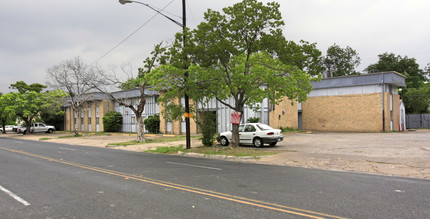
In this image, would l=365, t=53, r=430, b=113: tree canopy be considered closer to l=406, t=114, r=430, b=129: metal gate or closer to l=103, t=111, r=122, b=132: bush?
l=406, t=114, r=430, b=129: metal gate

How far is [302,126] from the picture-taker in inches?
1442

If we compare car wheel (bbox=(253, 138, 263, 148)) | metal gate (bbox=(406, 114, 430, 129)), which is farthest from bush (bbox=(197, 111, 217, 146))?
metal gate (bbox=(406, 114, 430, 129))

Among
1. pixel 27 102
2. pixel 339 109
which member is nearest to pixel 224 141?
pixel 339 109

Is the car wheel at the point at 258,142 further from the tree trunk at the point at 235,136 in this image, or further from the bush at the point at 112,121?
the bush at the point at 112,121

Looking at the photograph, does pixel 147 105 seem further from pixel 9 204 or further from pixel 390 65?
pixel 390 65

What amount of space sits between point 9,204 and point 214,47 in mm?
10956

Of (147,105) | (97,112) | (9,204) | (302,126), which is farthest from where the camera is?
(97,112)

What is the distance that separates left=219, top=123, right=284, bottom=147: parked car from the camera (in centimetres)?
1788

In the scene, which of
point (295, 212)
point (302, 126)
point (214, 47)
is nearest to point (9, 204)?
point (295, 212)

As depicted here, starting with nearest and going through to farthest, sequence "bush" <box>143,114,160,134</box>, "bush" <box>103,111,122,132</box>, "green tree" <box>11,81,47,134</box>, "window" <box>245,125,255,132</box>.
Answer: "window" <box>245,125,255,132</box>
"bush" <box>143,114,160,134</box>
"green tree" <box>11,81,47,134</box>
"bush" <box>103,111,122,132</box>

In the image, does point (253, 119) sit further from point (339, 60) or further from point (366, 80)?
point (339, 60)

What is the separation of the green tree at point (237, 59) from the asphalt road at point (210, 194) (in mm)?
6580

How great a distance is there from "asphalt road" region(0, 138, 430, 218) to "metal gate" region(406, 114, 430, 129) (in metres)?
38.4

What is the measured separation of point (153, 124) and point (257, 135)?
68.3 feet
